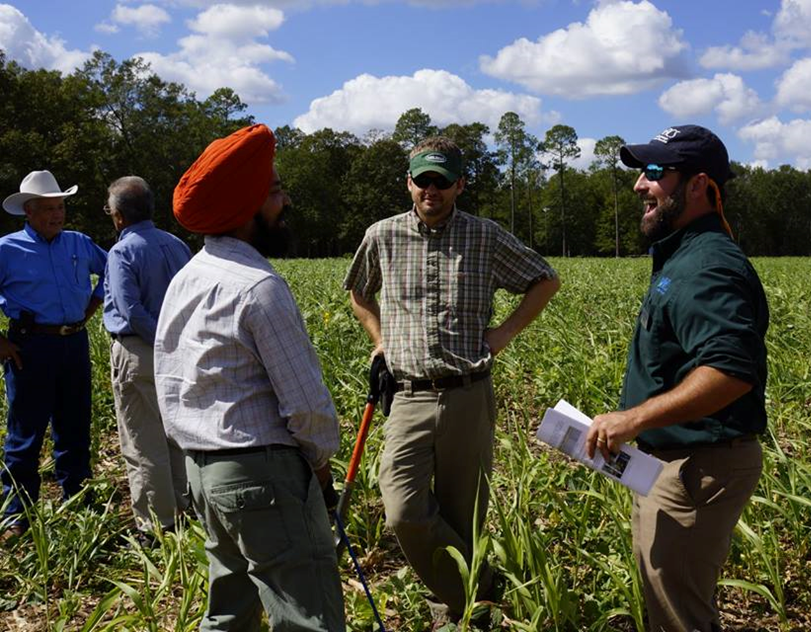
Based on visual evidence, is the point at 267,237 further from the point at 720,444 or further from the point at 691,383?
the point at 720,444

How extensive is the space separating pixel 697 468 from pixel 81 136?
4542cm

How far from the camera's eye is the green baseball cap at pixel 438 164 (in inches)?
129

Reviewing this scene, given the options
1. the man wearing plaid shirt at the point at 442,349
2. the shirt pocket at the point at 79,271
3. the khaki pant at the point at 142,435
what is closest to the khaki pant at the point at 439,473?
the man wearing plaid shirt at the point at 442,349

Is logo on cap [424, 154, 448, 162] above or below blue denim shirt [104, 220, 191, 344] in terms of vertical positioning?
above

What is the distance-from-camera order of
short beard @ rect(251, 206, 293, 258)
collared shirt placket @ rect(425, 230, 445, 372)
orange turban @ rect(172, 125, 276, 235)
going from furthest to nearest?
collared shirt placket @ rect(425, 230, 445, 372) → short beard @ rect(251, 206, 293, 258) → orange turban @ rect(172, 125, 276, 235)

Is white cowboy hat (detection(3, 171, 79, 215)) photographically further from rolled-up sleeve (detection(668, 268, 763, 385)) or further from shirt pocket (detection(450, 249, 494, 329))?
rolled-up sleeve (detection(668, 268, 763, 385))

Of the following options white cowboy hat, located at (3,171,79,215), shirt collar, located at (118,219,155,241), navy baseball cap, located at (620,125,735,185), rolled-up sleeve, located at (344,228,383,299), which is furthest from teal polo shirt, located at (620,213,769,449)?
white cowboy hat, located at (3,171,79,215)

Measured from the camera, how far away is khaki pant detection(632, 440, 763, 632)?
90.0 inches

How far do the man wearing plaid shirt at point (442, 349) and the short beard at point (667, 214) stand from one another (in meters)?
1.01

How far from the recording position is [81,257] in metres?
4.81

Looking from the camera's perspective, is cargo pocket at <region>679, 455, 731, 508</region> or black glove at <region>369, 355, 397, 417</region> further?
black glove at <region>369, 355, 397, 417</region>

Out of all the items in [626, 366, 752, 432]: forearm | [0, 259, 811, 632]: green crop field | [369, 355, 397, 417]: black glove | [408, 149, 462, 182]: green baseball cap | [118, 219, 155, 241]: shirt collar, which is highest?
[408, 149, 462, 182]: green baseball cap

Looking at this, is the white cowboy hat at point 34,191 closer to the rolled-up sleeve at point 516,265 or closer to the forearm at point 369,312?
the forearm at point 369,312

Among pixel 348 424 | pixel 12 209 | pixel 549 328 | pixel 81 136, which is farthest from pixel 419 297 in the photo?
pixel 81 136
